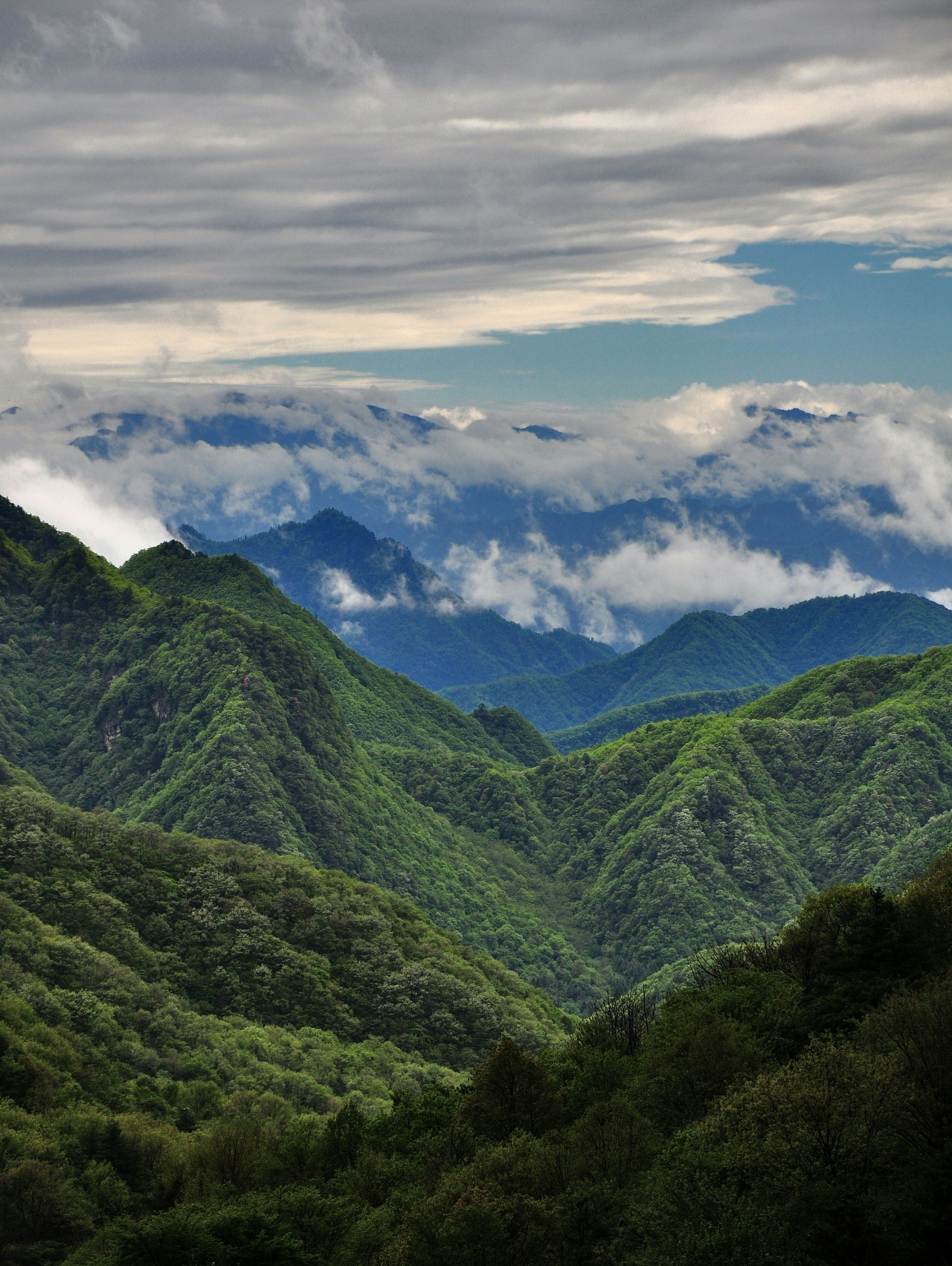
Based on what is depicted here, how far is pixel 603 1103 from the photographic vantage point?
69.2 m

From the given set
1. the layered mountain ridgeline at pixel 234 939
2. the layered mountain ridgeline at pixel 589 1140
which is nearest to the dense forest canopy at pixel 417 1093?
the layered mountain ridgeline at pixel 589 1140

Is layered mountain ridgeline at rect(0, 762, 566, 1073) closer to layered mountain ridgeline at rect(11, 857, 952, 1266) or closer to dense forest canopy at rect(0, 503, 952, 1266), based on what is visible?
dense forest canopy at rect(0, 503, 952, 1266)

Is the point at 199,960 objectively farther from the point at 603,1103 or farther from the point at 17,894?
the point at 603,1103

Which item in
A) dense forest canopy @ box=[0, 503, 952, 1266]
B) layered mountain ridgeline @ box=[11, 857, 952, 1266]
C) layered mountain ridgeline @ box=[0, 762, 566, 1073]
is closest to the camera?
layered mountain ridgeline @ box=[11, 857, 952, 1266]

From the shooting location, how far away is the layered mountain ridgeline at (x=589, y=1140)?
49.5 meters

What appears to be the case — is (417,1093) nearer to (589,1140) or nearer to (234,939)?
(234,939)

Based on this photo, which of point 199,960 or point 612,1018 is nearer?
point 612,1018

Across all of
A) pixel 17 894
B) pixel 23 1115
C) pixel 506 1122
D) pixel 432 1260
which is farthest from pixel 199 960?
pixel 432 1260

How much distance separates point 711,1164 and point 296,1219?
23.6 meters

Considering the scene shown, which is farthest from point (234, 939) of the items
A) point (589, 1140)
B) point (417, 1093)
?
point (589, 1140)

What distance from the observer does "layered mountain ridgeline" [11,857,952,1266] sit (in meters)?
49.5

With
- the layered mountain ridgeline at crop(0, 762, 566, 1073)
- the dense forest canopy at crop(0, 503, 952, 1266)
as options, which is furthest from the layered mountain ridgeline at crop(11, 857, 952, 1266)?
the layered mountain ridgeline at crop(0, 762, 566, 1073)

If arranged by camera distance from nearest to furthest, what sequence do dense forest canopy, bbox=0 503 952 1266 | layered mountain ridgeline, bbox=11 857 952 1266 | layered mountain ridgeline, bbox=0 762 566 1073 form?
layered mountain ridgeline, bbox=11 857 952 1266
dense forest canopy, bbox=0 503 952 1266
layered mountain ridgeline, bbox=0 762 566 1073

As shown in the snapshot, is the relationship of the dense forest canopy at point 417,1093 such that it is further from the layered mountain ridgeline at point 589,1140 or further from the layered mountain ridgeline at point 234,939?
the layered mountain ridgeline at point 234,939
